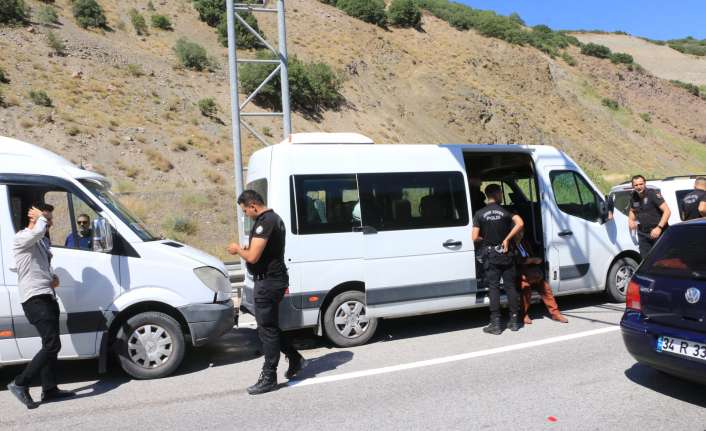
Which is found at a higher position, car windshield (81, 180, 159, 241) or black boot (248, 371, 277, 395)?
car windshield (81, 180, 159, 241)

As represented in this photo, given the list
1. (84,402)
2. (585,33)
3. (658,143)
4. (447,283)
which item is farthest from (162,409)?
(585,33)

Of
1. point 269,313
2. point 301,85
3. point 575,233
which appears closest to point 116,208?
point 269,313

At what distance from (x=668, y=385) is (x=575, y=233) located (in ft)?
10.7

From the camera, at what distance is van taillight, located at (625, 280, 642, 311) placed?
4.94 metres

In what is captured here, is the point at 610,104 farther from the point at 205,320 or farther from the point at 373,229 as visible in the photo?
the point at 205,320

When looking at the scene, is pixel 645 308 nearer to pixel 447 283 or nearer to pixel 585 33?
pixel 447 283

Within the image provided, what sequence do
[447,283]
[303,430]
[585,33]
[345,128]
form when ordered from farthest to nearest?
1. [585,33]
2. [345,128]
3. [447,283]
4. [303,430]

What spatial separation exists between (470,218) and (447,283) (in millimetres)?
926

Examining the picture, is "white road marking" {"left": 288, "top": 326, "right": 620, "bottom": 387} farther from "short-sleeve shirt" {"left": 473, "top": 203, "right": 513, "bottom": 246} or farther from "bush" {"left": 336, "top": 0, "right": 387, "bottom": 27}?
"bush" {"left": 336, "top": 0, "right": 387, "bottom": 27}

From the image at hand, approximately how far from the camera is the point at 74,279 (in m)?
5.55

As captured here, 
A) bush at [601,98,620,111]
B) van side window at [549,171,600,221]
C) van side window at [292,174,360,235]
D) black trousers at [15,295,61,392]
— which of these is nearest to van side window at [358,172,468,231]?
van side window at [292,174,360,235]

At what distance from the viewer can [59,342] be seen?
5.18m

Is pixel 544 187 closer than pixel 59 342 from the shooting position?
No

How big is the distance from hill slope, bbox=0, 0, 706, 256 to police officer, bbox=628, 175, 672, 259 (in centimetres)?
1192
